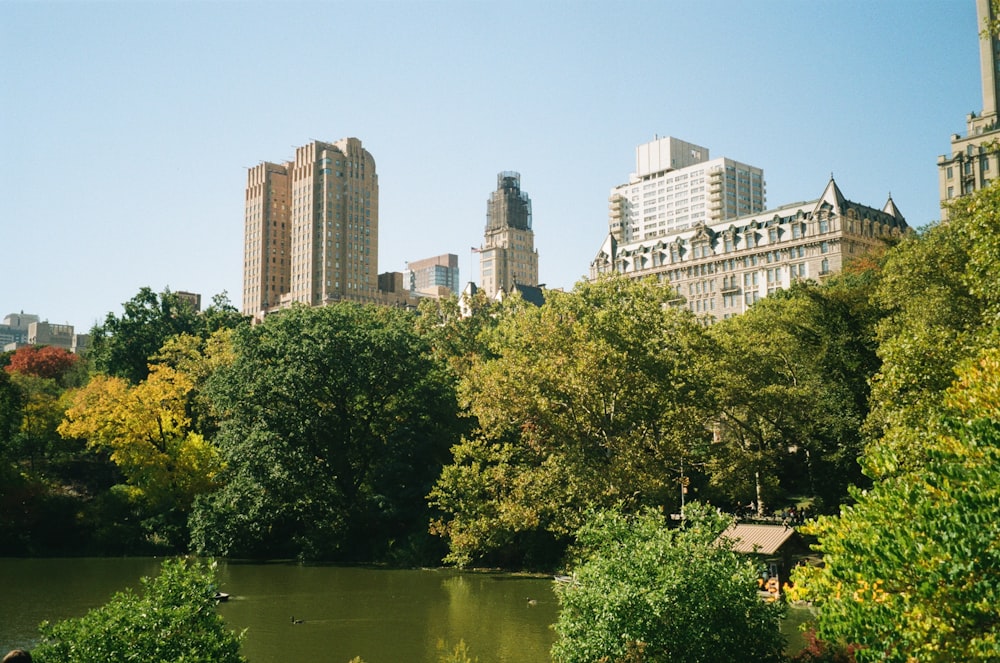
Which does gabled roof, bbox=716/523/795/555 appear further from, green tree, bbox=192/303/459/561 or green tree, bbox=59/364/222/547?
green tree, bbox=59/364/222/547

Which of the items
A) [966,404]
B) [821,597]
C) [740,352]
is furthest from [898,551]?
[740,352]

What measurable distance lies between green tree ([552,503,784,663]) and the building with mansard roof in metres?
77.3

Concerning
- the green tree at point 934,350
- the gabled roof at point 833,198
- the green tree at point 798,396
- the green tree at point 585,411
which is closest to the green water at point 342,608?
the green tree at point 585,411

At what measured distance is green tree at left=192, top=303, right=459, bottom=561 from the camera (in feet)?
160

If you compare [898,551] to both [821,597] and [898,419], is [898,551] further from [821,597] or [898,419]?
[898,419]

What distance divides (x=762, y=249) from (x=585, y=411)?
77.9 metres

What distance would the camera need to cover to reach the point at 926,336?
2553 centimetres

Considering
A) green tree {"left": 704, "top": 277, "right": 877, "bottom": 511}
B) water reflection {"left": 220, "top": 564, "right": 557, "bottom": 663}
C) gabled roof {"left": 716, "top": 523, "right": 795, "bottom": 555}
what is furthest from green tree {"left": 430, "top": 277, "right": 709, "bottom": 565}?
gabled roof {"left": 716, "top": 523, "right": 795, "bottom": 555}

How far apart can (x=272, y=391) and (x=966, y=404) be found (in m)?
39.3

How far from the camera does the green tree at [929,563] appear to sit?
11.8 metres

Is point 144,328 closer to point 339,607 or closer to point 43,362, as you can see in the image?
point 43,362

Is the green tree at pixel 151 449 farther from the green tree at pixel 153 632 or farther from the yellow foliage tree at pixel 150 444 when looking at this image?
the green tree at pixel 153 632

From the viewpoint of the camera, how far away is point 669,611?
61.2ft

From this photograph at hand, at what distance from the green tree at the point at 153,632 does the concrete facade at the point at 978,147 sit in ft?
308
